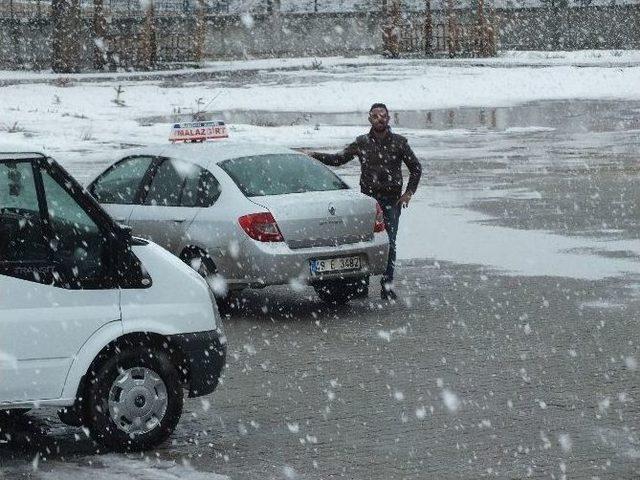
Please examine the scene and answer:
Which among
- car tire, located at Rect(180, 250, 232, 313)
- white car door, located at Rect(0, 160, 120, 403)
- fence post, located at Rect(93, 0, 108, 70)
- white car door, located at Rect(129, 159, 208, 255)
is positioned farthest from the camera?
fence post, located at Rect(93, 0, 108, 70)

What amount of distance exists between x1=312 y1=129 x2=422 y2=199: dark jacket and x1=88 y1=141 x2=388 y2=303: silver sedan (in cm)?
47

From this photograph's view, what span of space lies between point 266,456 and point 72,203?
1.67 m

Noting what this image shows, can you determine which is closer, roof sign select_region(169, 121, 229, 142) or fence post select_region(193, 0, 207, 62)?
roof sign select_region(169, 121, 229, 142)

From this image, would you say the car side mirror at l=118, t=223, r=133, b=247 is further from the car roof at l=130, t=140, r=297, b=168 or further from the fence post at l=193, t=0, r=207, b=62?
the fence post at l=193, t=0, r=207, b=62

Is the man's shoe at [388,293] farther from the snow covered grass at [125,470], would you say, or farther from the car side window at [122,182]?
the snow covered grass at [125,470]

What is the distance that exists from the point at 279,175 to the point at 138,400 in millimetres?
5223

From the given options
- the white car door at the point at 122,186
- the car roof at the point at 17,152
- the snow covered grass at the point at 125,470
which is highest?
the car roof at the point at 17,152

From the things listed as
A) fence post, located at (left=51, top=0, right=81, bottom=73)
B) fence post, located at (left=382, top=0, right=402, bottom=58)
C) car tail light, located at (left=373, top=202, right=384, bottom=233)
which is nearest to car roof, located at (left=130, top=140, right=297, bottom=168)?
car tail light, located at (left=373, top=202, right=384, bottom=233)

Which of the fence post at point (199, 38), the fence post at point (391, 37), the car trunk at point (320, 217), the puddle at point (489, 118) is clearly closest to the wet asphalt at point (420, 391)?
the car trunk at point (320, 217)

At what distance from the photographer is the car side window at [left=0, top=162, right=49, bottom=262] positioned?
762cm

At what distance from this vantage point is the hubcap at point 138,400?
7.79 m

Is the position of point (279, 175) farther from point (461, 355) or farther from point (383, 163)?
point (461, 355)

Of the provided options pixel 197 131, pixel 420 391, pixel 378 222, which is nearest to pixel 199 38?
pixel 197 131

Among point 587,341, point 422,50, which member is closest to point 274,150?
point 587,341
